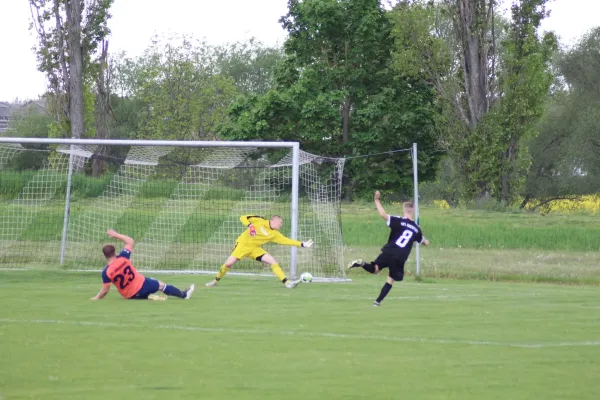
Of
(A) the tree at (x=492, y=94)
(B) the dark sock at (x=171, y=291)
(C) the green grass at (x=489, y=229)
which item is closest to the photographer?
(B) the dark sock at (x=171, y=291)

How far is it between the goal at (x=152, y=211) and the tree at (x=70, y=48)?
11764 millimetres

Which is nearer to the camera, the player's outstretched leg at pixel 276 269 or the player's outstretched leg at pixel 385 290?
the player's outstretched leg at pixel 385 290

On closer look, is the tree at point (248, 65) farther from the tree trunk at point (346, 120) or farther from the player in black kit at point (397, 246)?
the player in black kit at point (397, 246)

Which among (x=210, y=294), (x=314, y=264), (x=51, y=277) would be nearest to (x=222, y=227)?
(x=314, y=264)

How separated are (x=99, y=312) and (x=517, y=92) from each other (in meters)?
30.5

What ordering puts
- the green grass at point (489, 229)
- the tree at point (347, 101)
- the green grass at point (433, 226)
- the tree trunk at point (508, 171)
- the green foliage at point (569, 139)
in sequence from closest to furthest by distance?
the green grass at point (433, 226) → the green grass at point (489, 229) → the tree trunk at point (508, 171) → the tree at point (347, 101) → the green foliage at point (569, 139)

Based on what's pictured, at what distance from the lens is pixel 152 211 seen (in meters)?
29.0

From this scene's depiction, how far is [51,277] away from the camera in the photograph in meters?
20.9

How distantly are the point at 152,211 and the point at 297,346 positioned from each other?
733 inches

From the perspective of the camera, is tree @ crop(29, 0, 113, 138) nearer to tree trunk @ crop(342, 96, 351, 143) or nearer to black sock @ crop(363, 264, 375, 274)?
tree trunk @ crop(342, 96, 351, 143)

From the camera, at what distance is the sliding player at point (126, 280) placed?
15.3 metres

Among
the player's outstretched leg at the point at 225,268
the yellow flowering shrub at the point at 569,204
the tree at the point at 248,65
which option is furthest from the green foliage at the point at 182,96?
the player's outstretched leg at the point at 225,268

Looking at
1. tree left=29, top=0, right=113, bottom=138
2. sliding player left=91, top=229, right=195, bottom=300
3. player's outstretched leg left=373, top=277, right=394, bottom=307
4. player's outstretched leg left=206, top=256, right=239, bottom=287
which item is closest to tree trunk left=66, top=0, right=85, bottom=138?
tree left=29, top=0, right=113, bottom=138

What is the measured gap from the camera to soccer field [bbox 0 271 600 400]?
852cm
